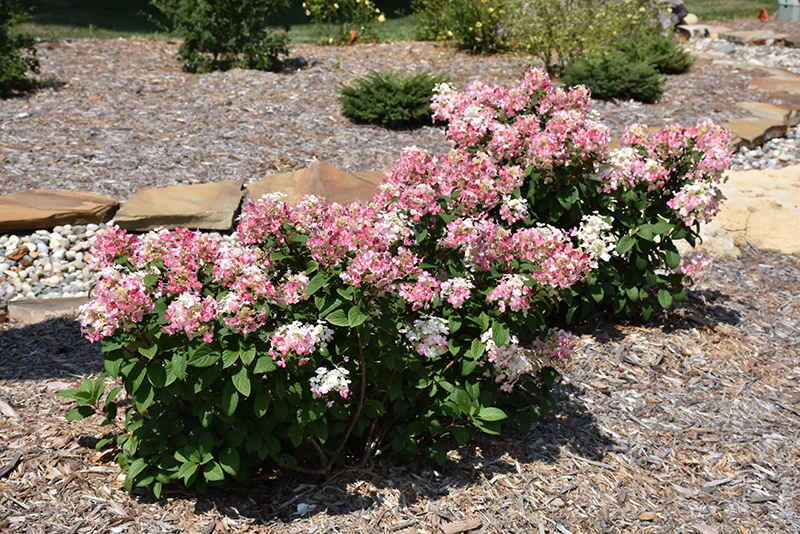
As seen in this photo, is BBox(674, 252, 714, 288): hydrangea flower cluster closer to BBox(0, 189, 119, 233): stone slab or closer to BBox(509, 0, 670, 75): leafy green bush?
BBox(0, 189, 119, 233): stone slab

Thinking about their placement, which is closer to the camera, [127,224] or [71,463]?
[71,463]

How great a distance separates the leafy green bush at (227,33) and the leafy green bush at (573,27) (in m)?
3.35

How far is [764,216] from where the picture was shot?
17.8ft

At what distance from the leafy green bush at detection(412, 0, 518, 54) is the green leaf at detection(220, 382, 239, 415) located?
8.37 metres

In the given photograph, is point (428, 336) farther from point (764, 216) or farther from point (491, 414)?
point (764, 216)

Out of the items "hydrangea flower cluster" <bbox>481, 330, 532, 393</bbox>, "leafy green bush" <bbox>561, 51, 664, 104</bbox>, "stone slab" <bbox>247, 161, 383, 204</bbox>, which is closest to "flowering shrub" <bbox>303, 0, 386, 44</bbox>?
"leafy green bush" <bbox>561, 51, 664, 104</bbox>

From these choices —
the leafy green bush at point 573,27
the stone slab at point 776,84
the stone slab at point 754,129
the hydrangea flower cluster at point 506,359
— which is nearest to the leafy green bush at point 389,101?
the leafy green bush at point 573,27

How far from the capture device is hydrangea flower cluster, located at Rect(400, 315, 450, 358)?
253 cm

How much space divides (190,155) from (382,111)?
1906 millimetres

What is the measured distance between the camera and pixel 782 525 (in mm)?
2816

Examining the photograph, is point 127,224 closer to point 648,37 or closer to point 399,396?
point 399,396

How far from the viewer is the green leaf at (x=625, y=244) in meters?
3.63

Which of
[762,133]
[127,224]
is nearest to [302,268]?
[127,224]


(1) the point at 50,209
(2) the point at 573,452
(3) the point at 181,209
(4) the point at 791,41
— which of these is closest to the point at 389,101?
(3) the point at 181,209
